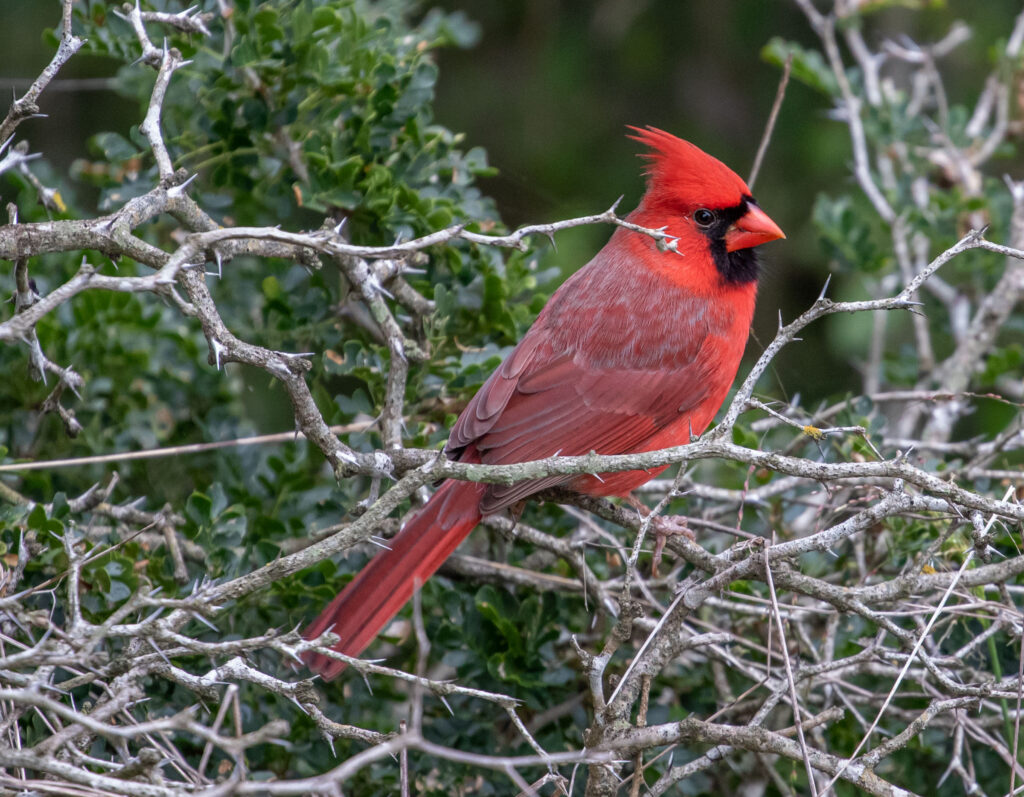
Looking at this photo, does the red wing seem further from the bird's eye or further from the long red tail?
the bird's eye

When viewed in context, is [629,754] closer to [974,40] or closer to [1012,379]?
[1012,379]

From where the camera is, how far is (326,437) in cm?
210

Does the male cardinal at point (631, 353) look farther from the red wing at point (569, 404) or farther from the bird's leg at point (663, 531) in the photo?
the bird's leg at point (663, 531)

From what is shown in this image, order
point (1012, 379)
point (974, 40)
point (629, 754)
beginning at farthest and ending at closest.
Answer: point (974, 40), point (1012, 379), point (629, 754)

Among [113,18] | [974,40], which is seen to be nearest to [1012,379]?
[974,40]

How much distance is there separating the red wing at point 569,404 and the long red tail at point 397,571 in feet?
0.71

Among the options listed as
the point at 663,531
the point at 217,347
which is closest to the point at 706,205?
the point at 663,531

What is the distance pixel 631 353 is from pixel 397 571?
35.7 inches

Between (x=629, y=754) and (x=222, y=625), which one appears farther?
(x=222, y=625)

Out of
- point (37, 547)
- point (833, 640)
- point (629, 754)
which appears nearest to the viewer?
point (629, 754)

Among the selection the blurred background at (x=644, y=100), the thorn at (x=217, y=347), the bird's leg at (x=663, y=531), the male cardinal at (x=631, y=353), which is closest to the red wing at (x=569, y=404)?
the male cardinal at (x=631, y=353)

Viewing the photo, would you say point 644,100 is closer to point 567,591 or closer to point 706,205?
point 706,205

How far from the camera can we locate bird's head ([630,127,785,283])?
10.00 ft

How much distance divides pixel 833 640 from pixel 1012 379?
4.72 feet
